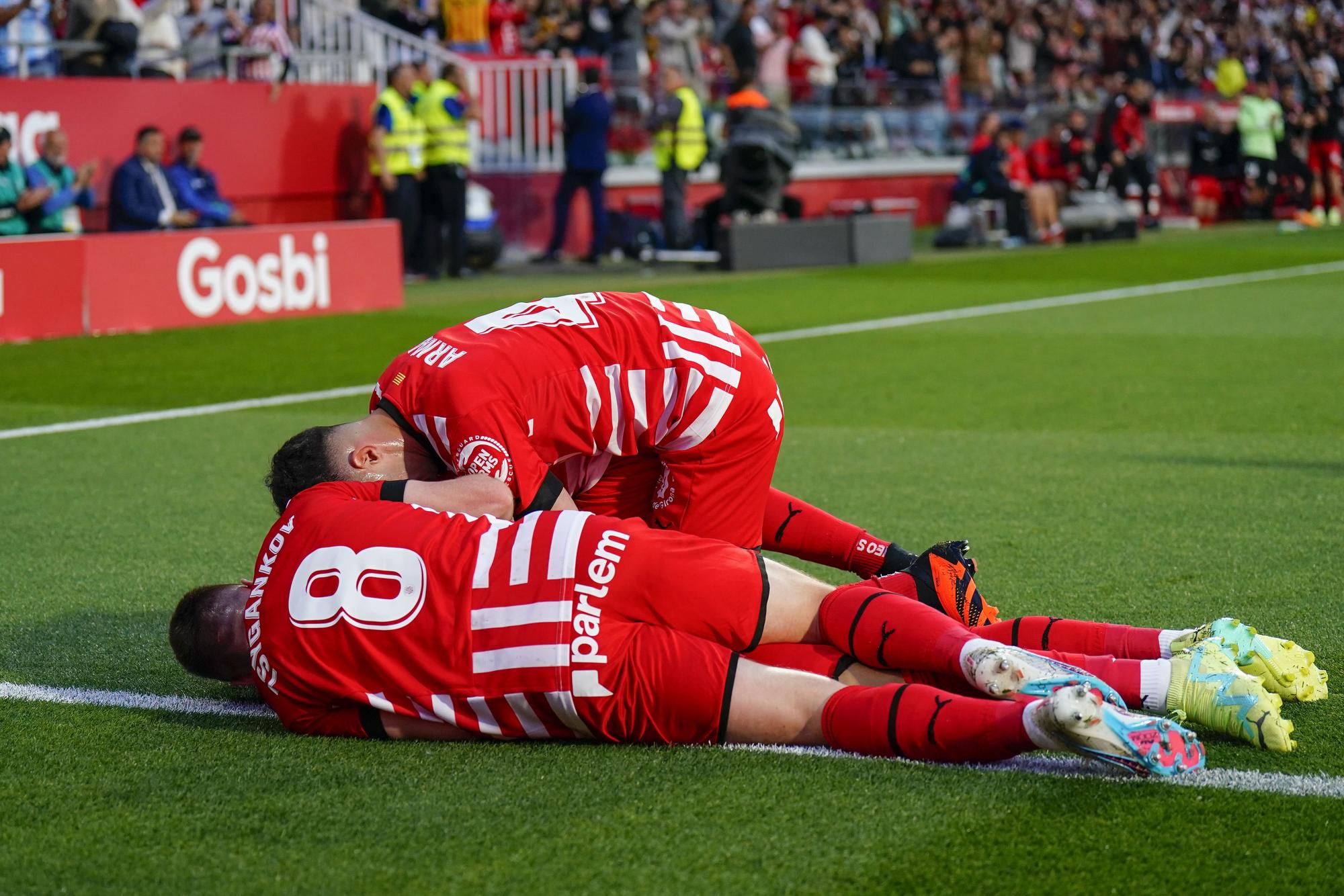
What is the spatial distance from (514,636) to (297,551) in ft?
1.82

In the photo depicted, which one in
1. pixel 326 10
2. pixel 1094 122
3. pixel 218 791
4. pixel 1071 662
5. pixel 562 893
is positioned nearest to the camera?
pixel 562 893

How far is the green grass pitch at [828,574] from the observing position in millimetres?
3250

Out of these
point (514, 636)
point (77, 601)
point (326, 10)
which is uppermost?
point (326, 10)

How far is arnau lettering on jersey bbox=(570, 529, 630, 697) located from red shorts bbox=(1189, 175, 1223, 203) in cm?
2655

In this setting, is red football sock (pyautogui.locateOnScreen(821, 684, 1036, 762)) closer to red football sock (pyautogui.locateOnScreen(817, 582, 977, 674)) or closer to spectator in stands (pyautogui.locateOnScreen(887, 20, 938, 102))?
red football sock (pyautogui.locateOnScreen(817, 582, 977, 674))

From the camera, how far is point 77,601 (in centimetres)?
542

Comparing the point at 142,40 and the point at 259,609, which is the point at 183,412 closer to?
the point at 259,609

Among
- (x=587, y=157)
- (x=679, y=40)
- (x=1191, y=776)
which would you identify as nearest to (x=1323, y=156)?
(x=679, y=40)

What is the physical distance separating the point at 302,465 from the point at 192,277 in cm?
1002

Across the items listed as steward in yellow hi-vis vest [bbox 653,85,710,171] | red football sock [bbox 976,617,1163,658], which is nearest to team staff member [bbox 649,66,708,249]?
steward in yellow hi-vis vest [bbox 653,85,710,171]

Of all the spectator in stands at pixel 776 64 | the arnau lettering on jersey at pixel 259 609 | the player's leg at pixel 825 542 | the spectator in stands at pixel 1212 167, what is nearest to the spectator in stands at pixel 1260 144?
the spectator in stands at pixel 1212 167

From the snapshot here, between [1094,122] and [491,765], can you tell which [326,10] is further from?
[491,765]

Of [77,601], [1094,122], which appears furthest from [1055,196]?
[77,601]

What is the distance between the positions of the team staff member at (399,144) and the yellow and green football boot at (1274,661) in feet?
50.7
